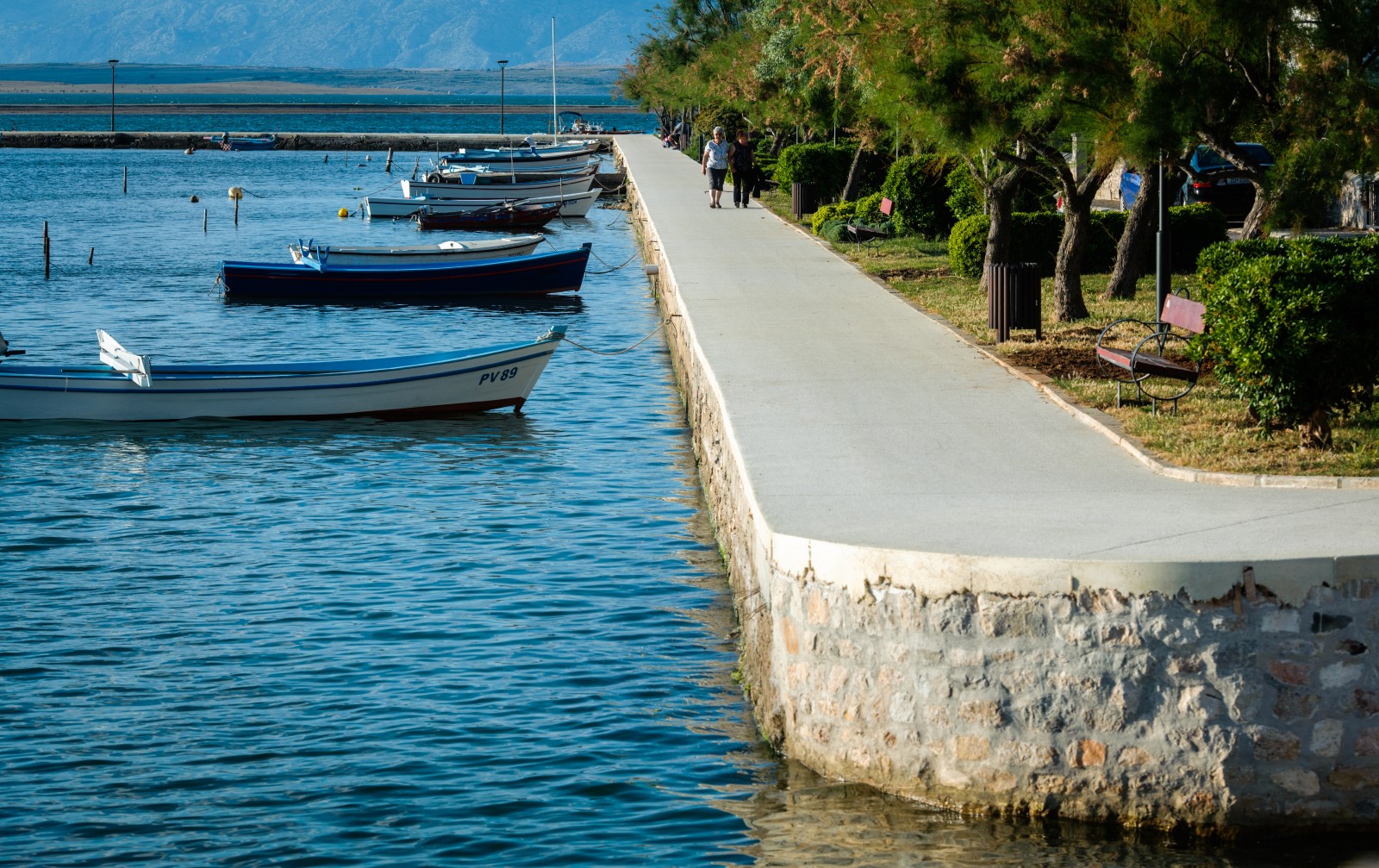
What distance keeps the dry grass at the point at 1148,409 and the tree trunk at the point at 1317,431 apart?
9 cm

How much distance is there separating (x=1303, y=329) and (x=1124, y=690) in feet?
13.6

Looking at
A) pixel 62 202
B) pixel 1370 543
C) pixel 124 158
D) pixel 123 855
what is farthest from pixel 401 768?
pixel 124 158

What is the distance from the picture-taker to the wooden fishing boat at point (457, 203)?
160 ft

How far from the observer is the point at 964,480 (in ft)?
37.2

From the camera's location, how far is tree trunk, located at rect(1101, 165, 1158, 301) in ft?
71.1

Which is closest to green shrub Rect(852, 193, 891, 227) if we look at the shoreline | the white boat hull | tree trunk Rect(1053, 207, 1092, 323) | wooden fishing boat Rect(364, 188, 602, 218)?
tree trunk Rect(1053, 207, 1092, 323)

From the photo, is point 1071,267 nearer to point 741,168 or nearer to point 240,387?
point 240,387

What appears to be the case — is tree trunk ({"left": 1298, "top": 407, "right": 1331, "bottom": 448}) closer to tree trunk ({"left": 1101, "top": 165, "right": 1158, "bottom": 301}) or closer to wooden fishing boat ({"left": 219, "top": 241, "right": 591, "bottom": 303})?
tree trunk ({"left": 1101, "top": 165, "right": 1158, "bottom": 301})

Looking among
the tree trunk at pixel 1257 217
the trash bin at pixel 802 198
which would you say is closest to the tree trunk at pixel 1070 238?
the tree trunk at pixel 1257 217

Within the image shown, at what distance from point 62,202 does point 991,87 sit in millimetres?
52720

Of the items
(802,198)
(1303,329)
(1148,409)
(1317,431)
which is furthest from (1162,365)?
(802,198)

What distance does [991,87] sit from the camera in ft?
56.1

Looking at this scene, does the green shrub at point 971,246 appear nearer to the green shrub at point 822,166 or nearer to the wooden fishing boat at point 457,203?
the green shrub at point 822,166

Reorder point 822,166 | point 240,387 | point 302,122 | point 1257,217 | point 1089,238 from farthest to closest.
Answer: point 302,122 < point 822,166 < point 1089,238 < point 240,387 < point 1257,217
